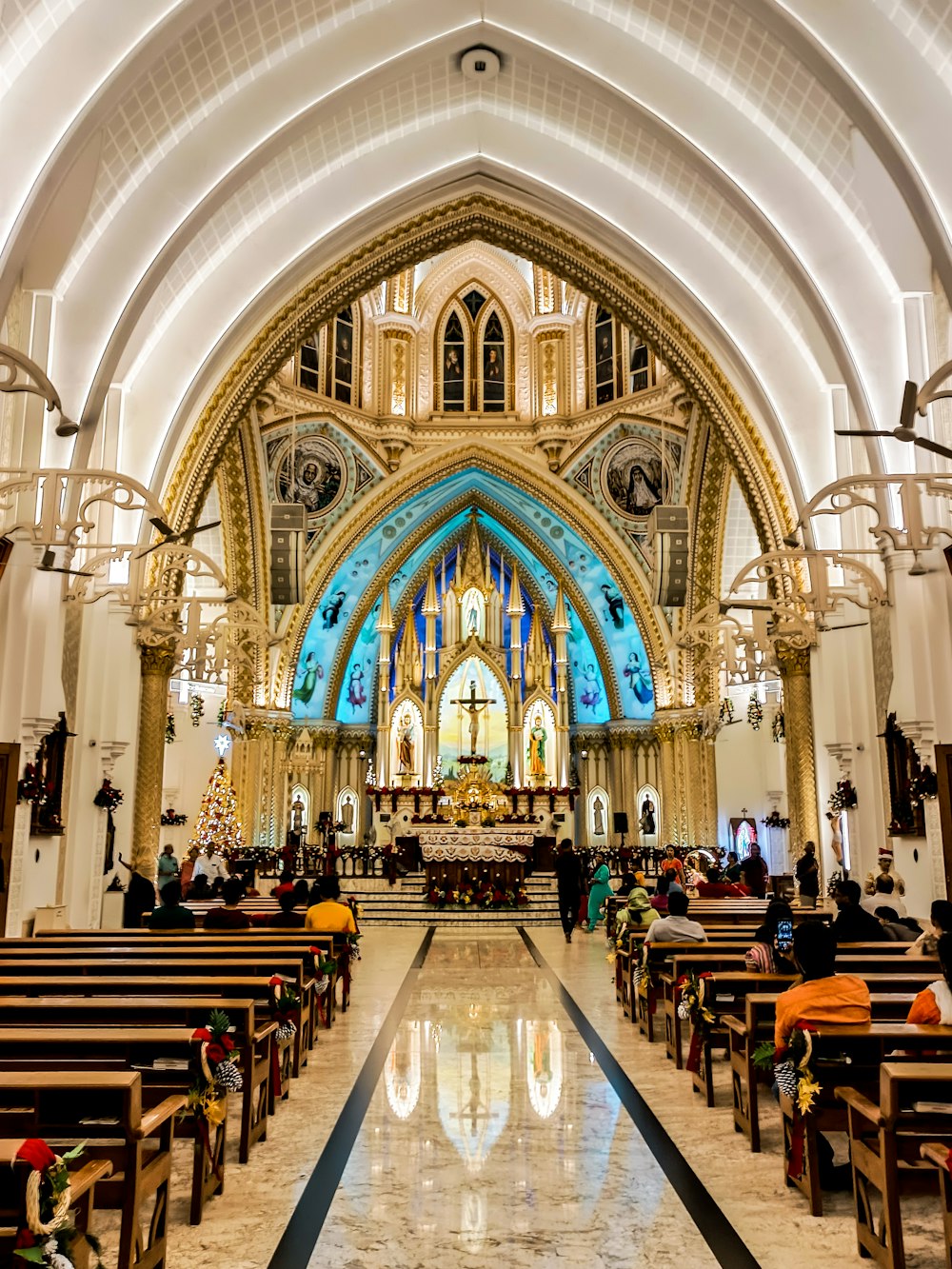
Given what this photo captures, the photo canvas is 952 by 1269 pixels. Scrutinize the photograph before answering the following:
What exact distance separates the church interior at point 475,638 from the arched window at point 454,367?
0.11 metres

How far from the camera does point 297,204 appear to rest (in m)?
16.2

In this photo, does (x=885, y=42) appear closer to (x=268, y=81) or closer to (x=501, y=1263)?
(x=268, y=81)

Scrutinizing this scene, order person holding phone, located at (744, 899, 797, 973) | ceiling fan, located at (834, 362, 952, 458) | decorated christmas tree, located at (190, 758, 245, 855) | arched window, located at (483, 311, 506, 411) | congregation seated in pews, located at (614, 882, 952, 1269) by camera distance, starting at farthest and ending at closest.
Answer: arched window, located at (483, 311, 506, 411), decorated christmas tree, located at (190, 758, 245, 855), ceiling fan, located at (834, 362, 952, 458), person holding phone, located at (744, 899, 797, 973), congregation seated in pews, located at (614, 882, 952, 1269)

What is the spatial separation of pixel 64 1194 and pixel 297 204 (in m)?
15.8

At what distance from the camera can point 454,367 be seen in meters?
28.3

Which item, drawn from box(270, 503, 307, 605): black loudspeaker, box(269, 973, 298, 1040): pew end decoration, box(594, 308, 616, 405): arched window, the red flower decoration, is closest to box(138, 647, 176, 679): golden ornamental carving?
box(270, 503, 307, 605): black loudspeaker

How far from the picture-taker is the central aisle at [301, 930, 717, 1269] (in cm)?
413

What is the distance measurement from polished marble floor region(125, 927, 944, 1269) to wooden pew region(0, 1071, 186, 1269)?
1.04 ft

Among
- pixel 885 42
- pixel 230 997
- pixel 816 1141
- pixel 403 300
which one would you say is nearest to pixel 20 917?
pixel 230 997

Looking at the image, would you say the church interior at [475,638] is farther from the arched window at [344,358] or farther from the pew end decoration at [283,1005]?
the arched window at [344,358]

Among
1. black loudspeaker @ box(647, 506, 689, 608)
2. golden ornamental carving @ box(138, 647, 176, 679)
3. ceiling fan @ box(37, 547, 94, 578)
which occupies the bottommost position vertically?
golden ornamental carving @ box(138, 647, 176, 679)

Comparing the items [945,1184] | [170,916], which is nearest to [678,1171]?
[945,1184]

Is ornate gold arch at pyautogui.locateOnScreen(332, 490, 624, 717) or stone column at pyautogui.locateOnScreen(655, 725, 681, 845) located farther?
ornate gold arch at pyautogui.locateOnScreen(332, 490, 624, 717)

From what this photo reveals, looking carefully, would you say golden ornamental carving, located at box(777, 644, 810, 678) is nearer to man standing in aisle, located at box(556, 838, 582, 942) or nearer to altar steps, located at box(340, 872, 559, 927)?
man standing in aisle, located at box(556, 838, 582, 942)
